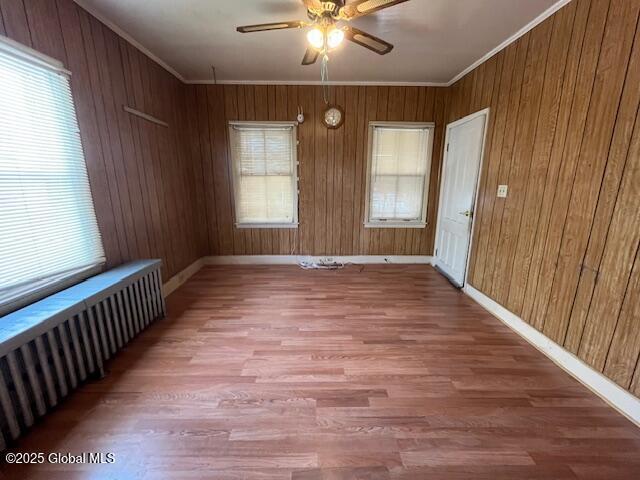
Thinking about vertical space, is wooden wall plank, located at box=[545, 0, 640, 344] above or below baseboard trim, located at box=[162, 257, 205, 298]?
above

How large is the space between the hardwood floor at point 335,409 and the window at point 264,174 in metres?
1.88

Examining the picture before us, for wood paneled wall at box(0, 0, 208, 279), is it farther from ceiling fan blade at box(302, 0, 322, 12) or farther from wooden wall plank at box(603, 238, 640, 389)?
wooden wall plank at box(603, 238, 640, 389)

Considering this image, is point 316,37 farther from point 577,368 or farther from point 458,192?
point 577,368

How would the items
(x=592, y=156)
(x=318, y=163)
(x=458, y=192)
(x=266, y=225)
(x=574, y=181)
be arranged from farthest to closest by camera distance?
(x=266, y=225)
(x=318, y=163)
(x=458, y=192)
(x=574, y=181)
(x=592, y=156)

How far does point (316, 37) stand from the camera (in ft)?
5.99

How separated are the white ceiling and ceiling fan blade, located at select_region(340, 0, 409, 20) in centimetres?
52

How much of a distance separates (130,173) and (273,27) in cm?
187

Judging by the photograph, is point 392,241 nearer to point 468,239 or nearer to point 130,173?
point 468,239

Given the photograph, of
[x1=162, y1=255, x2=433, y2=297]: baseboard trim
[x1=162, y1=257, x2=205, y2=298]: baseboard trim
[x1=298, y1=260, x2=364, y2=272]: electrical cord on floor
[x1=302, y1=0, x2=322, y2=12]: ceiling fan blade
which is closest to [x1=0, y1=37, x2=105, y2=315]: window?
[x1=162, y1=257, x2=205, y2=298]: baseboard trim

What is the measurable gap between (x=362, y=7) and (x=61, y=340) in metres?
2.75

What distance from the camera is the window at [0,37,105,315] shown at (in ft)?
4.96

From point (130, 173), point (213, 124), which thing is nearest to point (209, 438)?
point (130, 173)

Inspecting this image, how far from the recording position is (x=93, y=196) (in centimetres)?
208

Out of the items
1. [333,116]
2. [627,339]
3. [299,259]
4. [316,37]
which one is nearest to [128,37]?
[316,37]
